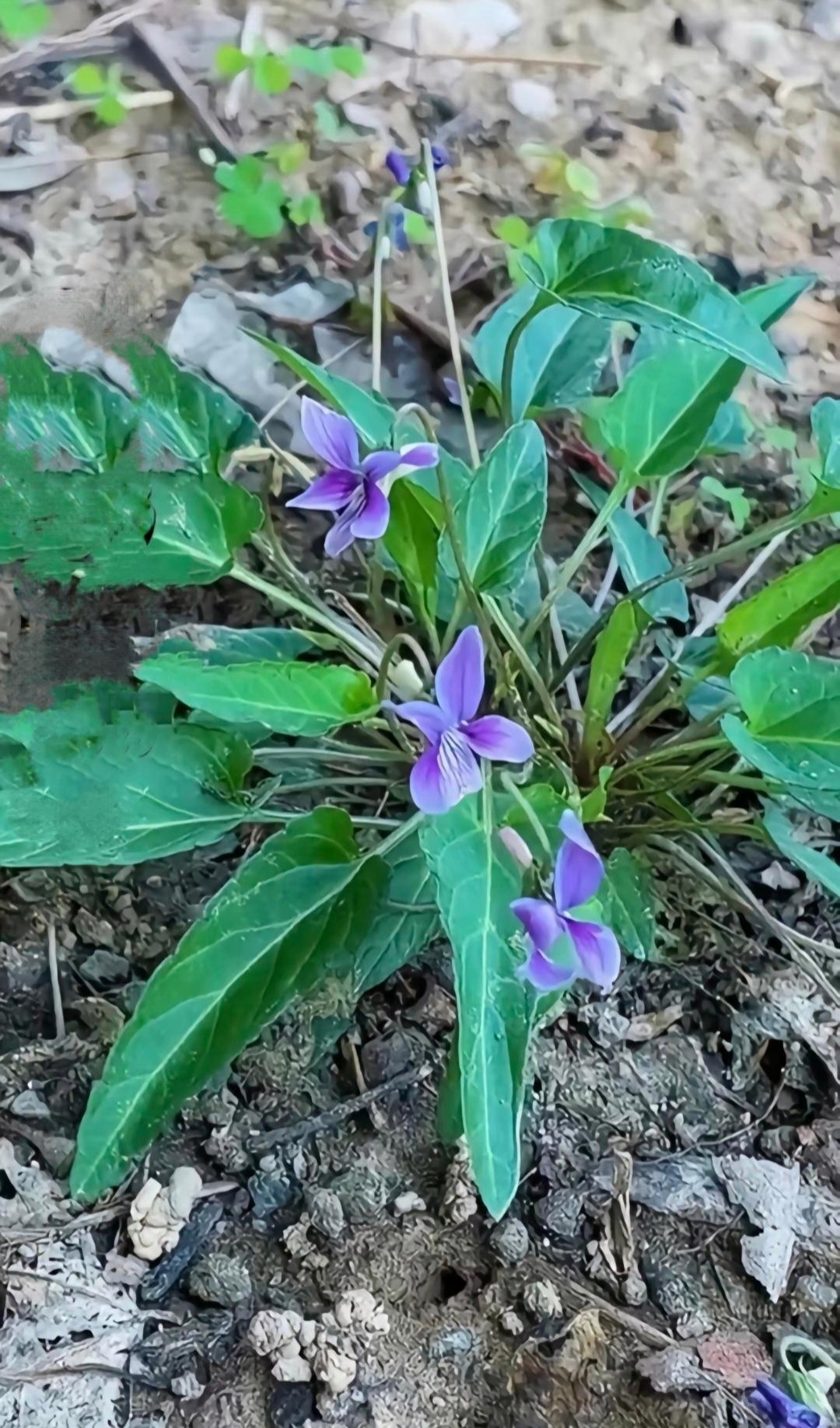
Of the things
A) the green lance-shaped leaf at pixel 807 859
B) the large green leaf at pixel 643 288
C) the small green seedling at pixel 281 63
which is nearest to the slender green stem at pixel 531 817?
the green lance-shaped leaf at pixel 807 859

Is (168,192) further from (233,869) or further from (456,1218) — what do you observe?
(456,1218)

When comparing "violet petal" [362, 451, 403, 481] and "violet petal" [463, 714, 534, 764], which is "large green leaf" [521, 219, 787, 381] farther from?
"violet petal" [463, 714, 534, 764]

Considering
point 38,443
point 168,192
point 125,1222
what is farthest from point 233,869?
point 168,192

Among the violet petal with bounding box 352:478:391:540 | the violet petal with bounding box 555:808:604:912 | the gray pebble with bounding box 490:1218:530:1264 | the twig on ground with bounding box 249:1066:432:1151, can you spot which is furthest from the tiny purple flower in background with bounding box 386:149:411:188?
the gray pebble with bounding box 490:1218:530:1264

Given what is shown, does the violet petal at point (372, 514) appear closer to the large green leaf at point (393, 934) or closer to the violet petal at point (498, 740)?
the violet petal at point (498, 740)

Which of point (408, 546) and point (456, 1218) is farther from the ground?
point (408, 546)

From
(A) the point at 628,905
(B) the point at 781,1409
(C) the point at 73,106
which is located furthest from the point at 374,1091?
(C) the point at 73,106
